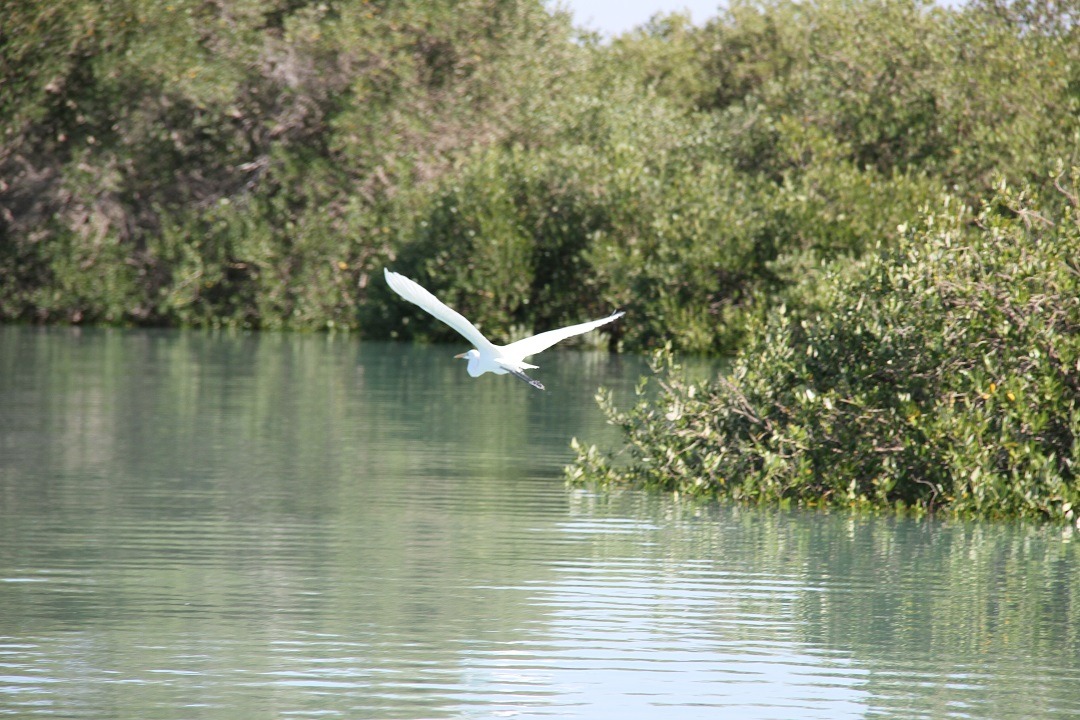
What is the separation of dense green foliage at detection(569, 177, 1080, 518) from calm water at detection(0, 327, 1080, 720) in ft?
1.68

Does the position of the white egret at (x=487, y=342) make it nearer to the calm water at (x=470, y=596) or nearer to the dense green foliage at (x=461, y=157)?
the calm water at (x=470, y=596)

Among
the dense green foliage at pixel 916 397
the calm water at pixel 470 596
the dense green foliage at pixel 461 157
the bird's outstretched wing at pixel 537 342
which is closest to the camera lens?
the calm water at pixel 470 596

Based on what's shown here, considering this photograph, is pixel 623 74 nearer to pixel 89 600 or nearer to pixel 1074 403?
pixel 1074 403

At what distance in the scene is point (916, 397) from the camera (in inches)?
553

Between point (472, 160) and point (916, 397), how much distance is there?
25954 millimetres

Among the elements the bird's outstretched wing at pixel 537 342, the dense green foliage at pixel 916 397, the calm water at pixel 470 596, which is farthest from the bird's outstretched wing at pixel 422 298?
the dense green foliage at pixel 916 397

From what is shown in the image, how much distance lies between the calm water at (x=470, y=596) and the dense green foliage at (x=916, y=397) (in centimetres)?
51

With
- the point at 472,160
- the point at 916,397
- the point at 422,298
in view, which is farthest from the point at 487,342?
the point at 472,160

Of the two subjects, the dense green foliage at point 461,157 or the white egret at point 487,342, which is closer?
the white egret at point 487,342

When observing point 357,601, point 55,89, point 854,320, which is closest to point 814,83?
point 55,89

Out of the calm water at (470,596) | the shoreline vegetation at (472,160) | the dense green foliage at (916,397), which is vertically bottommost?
the calm water at (470,596)

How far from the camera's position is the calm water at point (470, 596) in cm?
776

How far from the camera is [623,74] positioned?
48.5 m

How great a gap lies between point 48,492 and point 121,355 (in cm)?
1791
